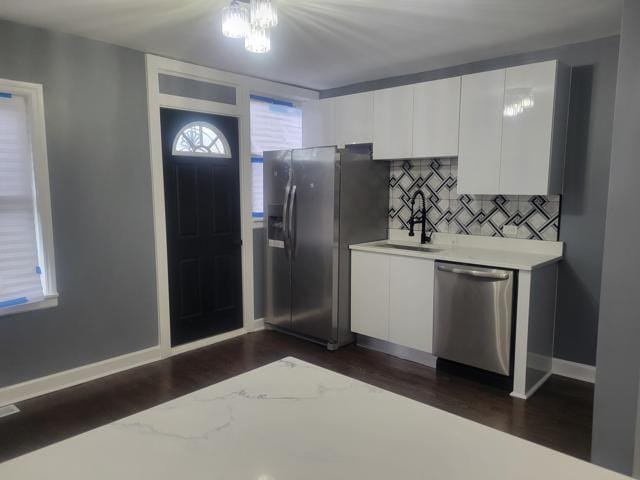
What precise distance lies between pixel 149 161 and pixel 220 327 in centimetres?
161

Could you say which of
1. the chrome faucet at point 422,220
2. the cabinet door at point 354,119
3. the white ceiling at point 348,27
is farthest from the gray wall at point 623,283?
Answer: the cabinet door at point 354,119

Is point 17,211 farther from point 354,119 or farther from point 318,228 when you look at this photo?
point 354,119

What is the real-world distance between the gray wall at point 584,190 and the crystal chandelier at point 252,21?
234 centimetres

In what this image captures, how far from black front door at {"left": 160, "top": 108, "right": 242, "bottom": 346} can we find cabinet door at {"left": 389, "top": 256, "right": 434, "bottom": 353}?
150cm

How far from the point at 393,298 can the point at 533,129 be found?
64.1 inches

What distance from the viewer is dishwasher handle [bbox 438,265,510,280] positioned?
2.94 metres

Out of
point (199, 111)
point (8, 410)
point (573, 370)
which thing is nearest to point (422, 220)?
point (573, 370)

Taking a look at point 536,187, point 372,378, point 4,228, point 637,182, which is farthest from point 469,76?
point 4,228

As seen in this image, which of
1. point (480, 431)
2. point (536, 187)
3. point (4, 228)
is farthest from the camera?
point (536, 187)

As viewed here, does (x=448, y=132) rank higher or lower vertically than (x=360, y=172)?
higher

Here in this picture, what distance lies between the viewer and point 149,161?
11.3 feet

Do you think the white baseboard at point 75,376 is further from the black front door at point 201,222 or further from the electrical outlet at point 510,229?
the electrical outlet at point 510,229

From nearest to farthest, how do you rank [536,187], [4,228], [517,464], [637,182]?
[517,464] < [637,182] < [4,228] < [536,187]

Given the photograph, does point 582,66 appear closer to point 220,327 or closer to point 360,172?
point 360,172
